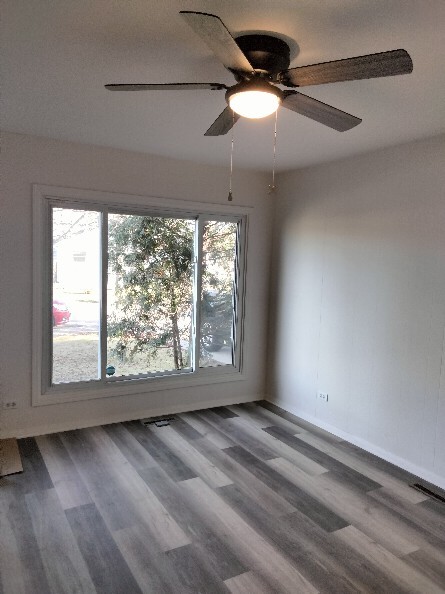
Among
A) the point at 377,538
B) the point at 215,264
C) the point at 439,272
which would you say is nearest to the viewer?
the point at 377,538

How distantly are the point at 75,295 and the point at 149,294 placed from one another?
2.38ft

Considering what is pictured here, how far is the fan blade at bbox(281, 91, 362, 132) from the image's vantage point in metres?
1.90

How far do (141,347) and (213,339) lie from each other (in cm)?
83

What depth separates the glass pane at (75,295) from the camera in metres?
3.83

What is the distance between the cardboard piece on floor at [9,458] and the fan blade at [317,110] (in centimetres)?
306

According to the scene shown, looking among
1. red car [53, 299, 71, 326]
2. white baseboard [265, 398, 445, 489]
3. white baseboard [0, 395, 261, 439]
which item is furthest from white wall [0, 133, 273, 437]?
white baseboard [265, 398, 445, 489]

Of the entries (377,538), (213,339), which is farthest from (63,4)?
(213,339)

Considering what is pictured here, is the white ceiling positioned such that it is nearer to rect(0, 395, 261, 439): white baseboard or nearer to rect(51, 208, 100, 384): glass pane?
rect(51, 208, 100, 384): glass pane

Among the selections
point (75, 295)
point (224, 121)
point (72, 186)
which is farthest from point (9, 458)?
point (224, 121)

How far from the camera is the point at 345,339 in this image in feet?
13.0

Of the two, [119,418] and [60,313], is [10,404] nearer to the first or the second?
[60,313]

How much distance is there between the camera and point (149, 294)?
14.1 feet

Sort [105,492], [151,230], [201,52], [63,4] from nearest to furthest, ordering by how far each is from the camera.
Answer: [63,4]
[201,52]
[105,492]
[151,230]

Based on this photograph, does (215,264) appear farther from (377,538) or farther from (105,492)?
(377,538)
